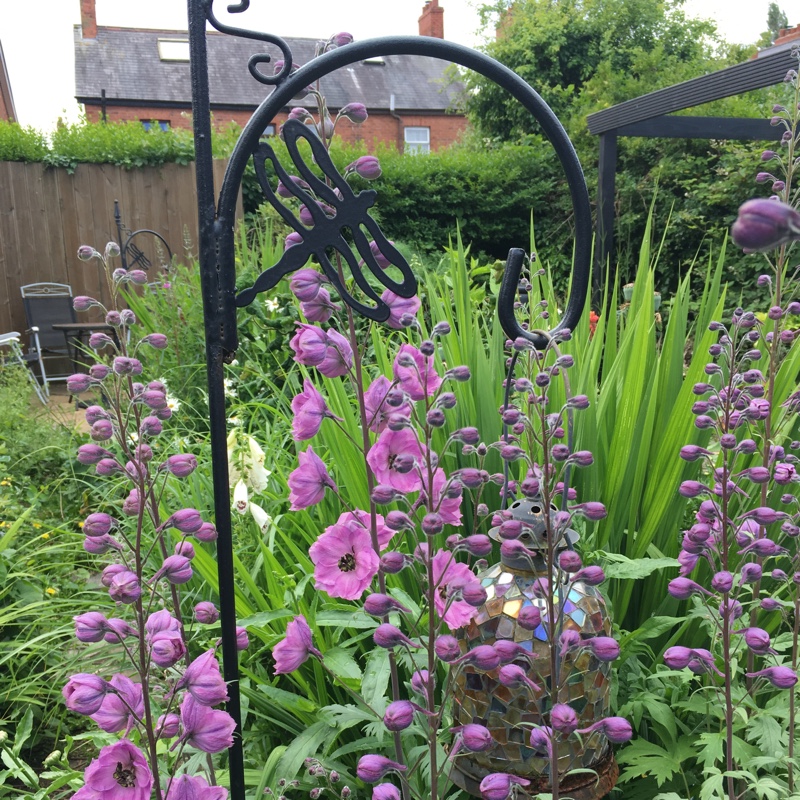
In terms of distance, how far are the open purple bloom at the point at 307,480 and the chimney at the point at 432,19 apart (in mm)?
26554

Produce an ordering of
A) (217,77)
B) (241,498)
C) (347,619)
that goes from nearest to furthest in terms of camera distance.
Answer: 1. (347,619)
2. (241,498)
3. (217,77)

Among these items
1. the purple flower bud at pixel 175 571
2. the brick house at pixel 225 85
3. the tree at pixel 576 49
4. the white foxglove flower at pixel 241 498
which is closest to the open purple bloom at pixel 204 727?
the purple flower bud at pixel 175 571

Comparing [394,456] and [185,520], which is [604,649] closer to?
[394,456]

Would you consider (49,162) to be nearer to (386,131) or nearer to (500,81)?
(500,81)

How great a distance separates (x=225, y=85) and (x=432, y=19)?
739cm

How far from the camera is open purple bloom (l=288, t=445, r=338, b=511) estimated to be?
0.92m

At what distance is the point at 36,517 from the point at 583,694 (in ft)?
9.64

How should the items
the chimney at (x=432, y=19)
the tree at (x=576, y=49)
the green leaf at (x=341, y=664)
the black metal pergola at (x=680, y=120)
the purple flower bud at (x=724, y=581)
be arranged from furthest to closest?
1. the chimney at (x=432, y=19)
2. the tree at (x=576, y=49)
3. the black metal pergola at (x=680, y=120)
4. the green leaf at (x=341, y=664)
5. the purple flower bud at (x=724, y=581)

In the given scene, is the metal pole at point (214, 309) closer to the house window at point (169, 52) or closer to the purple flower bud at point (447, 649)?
the purple flower bud at point (447, 649)

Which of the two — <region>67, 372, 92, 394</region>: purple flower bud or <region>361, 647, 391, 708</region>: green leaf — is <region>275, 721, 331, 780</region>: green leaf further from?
<region>67, 372, 92, 394</region>: purple flower bud

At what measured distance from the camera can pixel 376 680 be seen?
118 centimetres

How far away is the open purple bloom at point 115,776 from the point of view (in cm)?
84

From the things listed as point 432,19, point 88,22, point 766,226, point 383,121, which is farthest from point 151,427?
point 88,22

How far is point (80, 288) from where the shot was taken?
9.23 meters
